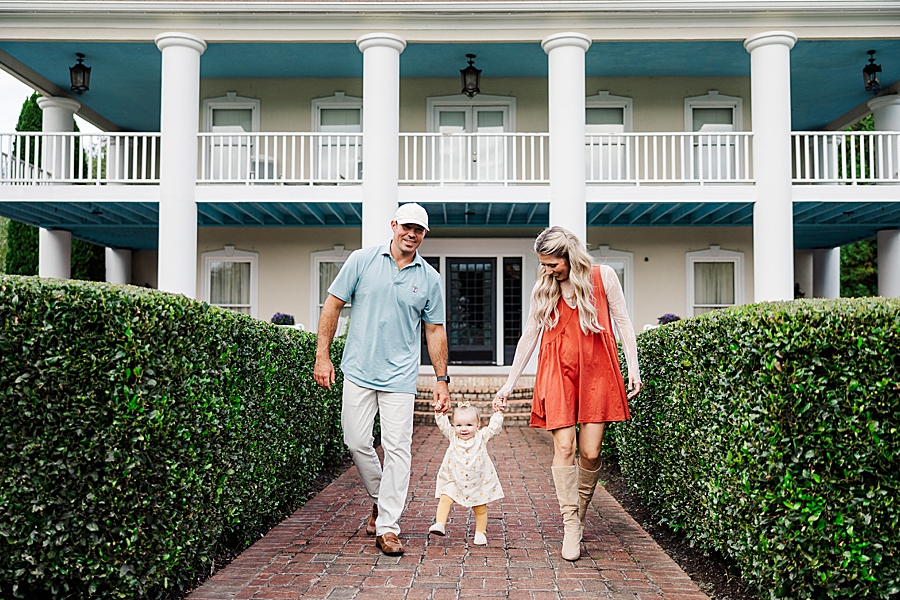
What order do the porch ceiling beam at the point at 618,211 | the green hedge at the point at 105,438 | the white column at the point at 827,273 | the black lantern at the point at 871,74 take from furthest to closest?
the white column at the point at 827,273 < the porch ceiling beam at the point at 618,211 < the black lantern at the point at 871,74 < the green hedge at the point at 105,438

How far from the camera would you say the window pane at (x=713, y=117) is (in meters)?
14.8

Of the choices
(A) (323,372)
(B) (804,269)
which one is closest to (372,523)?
(A) (323,372)

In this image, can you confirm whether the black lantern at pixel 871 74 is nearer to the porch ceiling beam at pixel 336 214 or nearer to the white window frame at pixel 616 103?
the white window frame at pixel 616 103

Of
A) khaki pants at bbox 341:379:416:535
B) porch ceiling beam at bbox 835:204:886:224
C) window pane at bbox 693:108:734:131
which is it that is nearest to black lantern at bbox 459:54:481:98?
window pane at bbox 693:108:734:131

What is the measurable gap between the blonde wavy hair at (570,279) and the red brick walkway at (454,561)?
1.30m

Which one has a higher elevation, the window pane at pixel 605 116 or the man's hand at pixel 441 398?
the window pane at pixel 605 116

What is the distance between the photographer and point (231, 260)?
1542cm

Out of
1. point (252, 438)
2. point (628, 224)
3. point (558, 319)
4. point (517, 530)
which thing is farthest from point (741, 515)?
point (628, 224)

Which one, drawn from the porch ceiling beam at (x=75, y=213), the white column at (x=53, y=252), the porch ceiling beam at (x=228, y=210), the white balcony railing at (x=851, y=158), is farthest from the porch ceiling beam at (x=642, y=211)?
the white column at (x=53, y=252)

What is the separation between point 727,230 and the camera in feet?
49.9

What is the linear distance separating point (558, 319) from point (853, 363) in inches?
67.0

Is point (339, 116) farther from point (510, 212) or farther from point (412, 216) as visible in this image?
point (412, 216)

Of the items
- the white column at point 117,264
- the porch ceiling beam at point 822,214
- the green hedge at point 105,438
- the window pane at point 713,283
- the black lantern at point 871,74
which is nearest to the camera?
the green hedge at point 105,438

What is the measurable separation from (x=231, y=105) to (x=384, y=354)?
12.1 m
